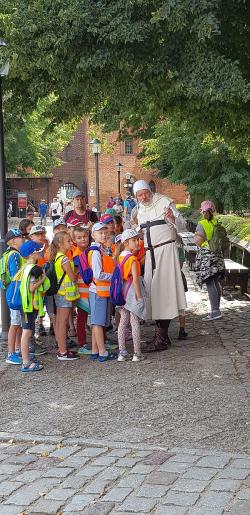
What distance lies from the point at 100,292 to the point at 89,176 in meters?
54.1

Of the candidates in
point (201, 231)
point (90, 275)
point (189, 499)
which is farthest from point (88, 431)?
point (201, 231)

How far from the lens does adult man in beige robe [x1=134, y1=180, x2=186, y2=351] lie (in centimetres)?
912

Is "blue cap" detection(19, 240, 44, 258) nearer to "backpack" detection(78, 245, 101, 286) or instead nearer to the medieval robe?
"backpack" detection(78, 245, 101, 286)

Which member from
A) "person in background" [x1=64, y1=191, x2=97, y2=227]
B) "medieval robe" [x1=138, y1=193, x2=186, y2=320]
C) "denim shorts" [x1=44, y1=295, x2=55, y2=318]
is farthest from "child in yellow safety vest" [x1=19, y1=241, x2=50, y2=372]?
"person in background" [x1=64, y1=191, x2=97, y2=227]

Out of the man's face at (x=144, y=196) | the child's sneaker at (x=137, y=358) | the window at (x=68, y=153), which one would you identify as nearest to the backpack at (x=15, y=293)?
the child's sneaker at (x=137, y=358)

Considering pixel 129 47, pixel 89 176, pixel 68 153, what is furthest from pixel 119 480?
pixel 68 153

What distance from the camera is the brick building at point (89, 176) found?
60.9 meters

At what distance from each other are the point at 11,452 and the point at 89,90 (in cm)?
516

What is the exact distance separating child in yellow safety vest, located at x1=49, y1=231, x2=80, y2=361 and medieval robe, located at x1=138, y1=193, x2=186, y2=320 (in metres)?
0.94

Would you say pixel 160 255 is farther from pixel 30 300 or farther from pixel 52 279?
pixel 30 300

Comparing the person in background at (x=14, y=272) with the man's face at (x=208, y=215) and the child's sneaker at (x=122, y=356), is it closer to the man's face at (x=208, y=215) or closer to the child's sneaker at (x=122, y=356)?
the child's sneaker at (x=122, y=356)

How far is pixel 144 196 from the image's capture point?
9141 millimetres

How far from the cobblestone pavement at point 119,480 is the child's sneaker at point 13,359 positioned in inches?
114

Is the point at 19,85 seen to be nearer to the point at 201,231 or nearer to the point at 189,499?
the point at 201,231
